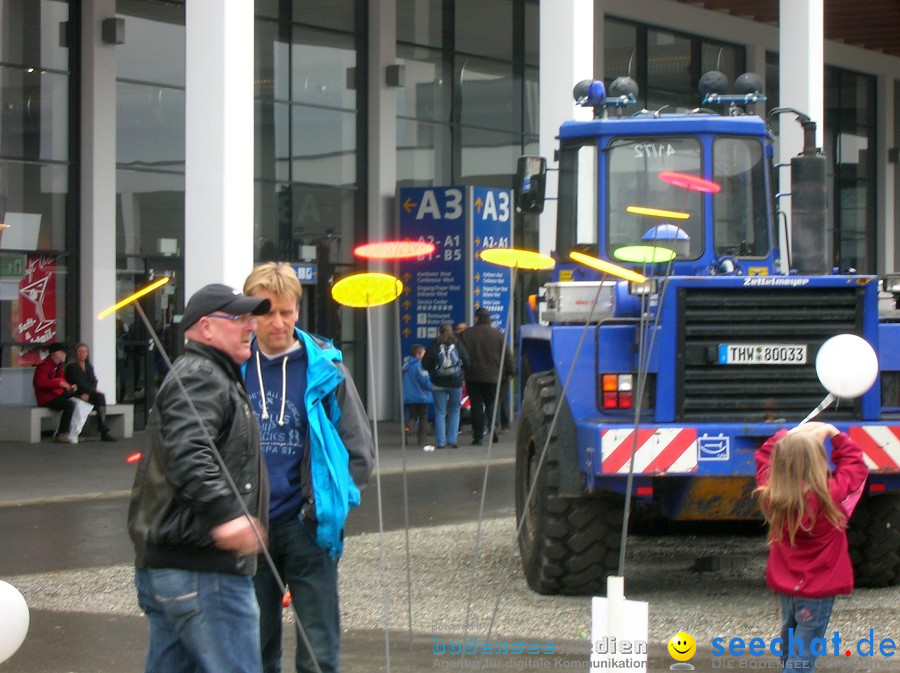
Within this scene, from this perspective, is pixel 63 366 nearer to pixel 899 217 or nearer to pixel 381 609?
pixel 381 609

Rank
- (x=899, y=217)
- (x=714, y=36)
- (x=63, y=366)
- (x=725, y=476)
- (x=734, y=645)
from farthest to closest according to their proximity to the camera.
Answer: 1. (x=899, y=217)
2. (x=714, y=36)
3. (x=63, y=366)
4. (x=725, y=476)
5. (x=734, y=645)

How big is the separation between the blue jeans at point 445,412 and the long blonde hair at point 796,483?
536 inches

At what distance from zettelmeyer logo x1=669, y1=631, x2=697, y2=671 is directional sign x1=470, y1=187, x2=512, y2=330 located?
15.8 m

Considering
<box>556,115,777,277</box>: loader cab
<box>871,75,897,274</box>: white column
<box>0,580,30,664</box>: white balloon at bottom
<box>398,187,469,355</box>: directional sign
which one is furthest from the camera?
<box>871,75,897,274</box>: white column

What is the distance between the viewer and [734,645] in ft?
23.5

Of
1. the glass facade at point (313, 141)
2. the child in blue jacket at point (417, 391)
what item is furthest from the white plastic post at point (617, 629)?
the glass facade at point (313, 141)

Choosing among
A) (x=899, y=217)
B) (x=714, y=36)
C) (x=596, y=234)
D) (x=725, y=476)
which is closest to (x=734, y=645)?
(x=725, y=476)

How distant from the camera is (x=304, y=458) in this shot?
16.3 feet

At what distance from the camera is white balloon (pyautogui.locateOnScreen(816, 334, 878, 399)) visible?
236 inches

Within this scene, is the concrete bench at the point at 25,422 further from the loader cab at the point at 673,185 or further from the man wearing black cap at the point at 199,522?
the man wearing black cap at the point at 199,522

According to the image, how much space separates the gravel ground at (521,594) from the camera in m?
7.71

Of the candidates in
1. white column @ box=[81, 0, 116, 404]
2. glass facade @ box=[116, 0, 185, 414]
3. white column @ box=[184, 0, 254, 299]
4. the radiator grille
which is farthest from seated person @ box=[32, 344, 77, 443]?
the radiator grille

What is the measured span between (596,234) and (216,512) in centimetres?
559

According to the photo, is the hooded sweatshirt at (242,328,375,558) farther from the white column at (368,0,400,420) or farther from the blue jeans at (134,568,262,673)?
the white column at (368,0,400,420)
